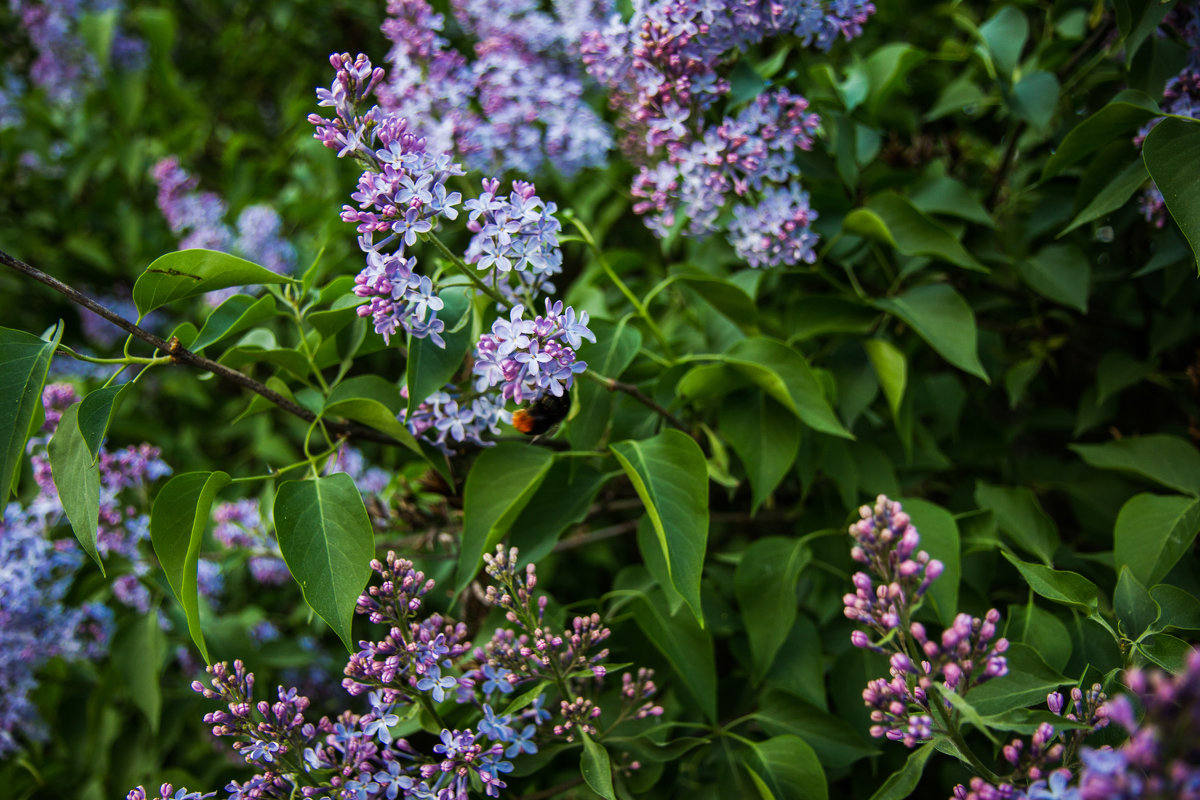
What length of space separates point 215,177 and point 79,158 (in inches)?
20.8

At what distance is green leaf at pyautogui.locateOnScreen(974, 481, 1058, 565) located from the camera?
1406mm

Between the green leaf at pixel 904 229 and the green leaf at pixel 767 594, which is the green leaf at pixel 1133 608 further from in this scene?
the green leaf at pixel 904 229

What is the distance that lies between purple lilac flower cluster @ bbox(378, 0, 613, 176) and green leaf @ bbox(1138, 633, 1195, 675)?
5.30ft

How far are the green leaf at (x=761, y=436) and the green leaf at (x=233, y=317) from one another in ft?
A: 2.65

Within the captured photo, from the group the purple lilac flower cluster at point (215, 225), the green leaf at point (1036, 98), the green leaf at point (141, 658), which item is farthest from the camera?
the purple lilac flower cluster at point (215, 225)

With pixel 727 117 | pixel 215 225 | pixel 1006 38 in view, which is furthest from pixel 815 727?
pixel 215 225

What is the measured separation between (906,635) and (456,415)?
2.41ft

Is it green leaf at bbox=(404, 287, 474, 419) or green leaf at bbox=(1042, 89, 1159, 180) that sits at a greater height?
green leaf at bbox=(404, 287, 474, 419)

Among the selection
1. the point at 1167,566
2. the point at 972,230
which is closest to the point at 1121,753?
the point at 1167,566

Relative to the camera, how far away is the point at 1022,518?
144cm

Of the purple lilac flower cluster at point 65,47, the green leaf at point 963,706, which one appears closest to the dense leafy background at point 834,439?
the green leaf at point 963,706

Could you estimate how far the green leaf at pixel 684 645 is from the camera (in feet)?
4.23

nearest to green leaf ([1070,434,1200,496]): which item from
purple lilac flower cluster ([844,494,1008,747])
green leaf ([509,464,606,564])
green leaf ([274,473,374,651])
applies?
purple lilac flower cluster ([844,494,1008,747])

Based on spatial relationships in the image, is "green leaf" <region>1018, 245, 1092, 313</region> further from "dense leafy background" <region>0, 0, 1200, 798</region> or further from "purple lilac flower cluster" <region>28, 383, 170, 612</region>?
"purple lilac flower cluster" <region>28, 383, 170, 612</region>
